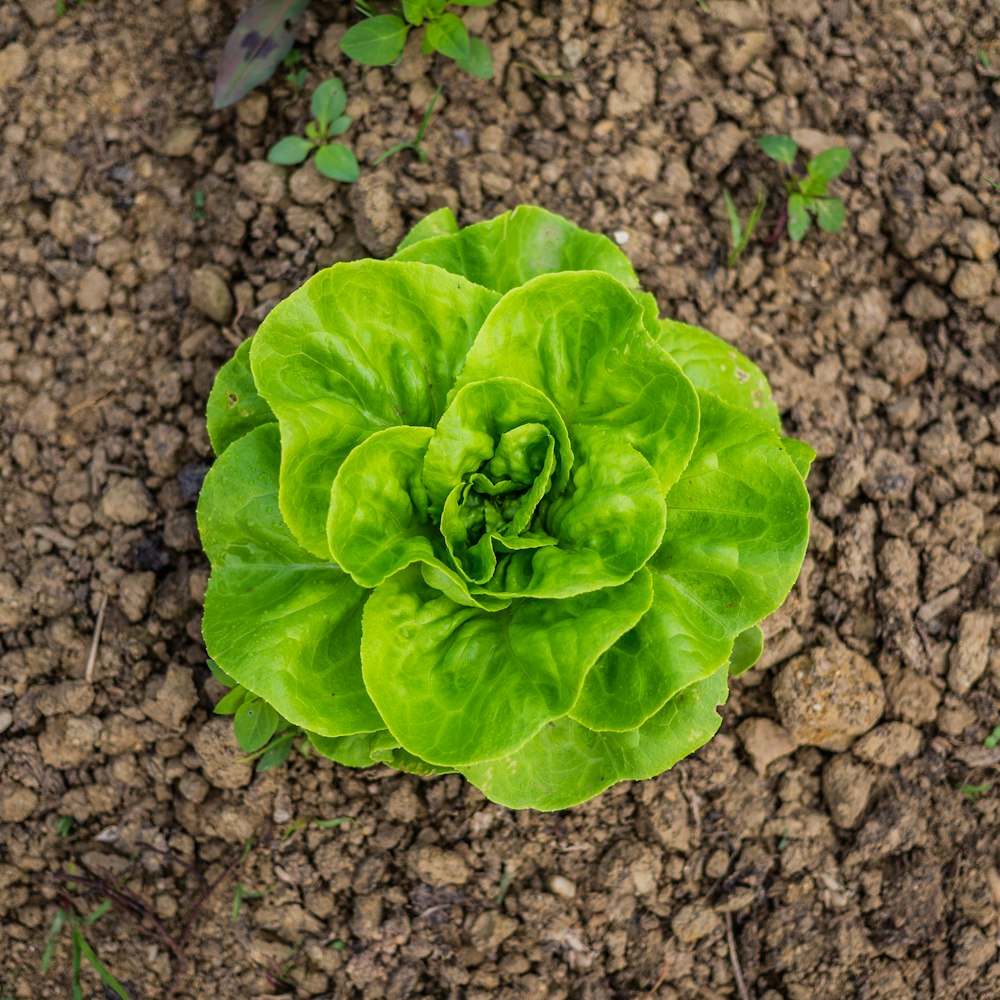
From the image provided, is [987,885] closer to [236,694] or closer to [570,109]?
[236,694]

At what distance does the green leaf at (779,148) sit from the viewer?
438 centimetres

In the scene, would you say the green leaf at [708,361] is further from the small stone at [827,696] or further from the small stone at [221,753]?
the small stone at [221,753]

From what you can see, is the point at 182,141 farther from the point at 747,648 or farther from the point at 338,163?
the point at 747,648

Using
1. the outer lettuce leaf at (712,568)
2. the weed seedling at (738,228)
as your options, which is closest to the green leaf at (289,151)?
the weed seedling at (738,228)

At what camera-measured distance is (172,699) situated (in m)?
3.98

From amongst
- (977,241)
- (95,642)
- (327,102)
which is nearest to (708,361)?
(977,241)

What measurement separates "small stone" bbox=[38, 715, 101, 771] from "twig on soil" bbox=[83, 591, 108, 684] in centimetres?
16

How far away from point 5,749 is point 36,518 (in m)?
0.93

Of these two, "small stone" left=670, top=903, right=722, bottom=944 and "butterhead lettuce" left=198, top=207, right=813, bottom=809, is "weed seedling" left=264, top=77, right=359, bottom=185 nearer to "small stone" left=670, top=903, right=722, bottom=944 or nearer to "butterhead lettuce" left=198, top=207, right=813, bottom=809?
"butterhead lettuce" left=198, top=207, right=813, bottom=809

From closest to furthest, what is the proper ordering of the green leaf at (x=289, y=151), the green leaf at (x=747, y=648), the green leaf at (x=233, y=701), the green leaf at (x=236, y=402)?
1. the green leaf at (x=236, y=402)
2. the green leaf at (x=747, y=648)
3. the green leaf at (x=233, y=701)
4. the green leaf at (x=289, y=151)

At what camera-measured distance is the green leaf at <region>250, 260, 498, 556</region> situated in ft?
9.51

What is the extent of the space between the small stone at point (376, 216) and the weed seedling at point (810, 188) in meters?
1.62

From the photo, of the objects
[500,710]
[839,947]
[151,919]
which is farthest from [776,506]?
[151,919]

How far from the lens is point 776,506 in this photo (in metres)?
2.97
